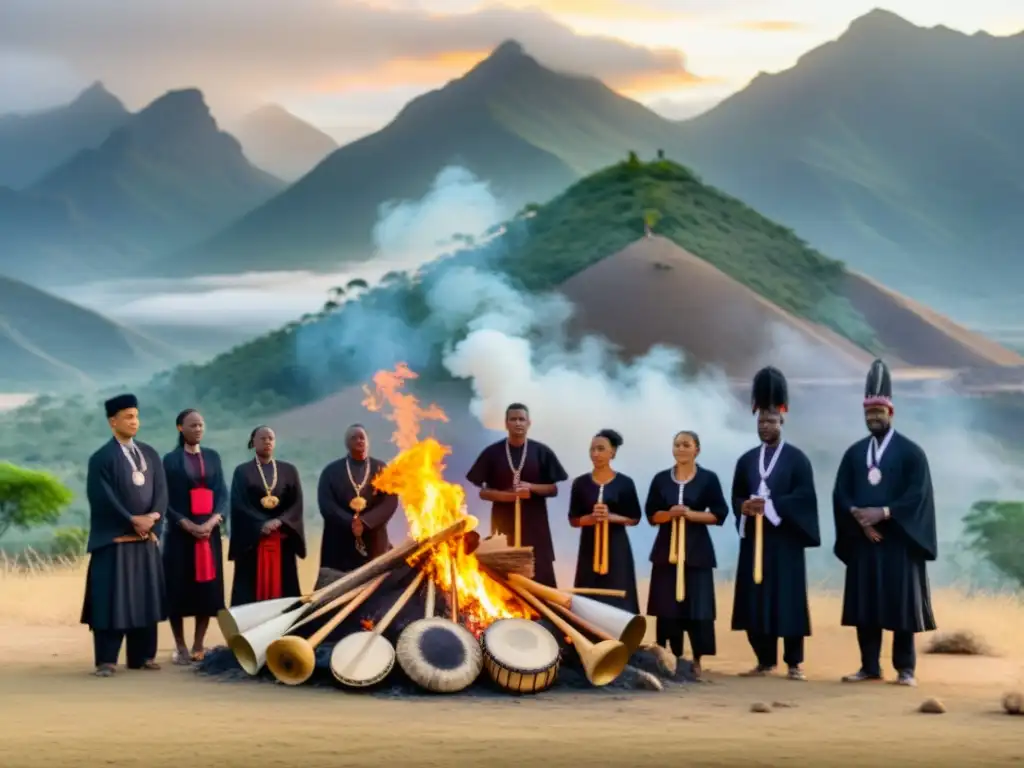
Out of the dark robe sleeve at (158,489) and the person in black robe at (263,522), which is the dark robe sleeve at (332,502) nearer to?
→ the person in black robe at (263,522)

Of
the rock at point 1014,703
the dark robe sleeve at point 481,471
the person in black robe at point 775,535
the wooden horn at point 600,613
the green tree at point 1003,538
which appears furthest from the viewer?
the green tree at point 1003,538

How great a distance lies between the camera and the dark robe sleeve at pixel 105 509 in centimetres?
1130

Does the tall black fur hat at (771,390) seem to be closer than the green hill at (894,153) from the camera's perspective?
Yes

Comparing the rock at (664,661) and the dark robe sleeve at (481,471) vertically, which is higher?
the dark robe sleeve at (481,471)

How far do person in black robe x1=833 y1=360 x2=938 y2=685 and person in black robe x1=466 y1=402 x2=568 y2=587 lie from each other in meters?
2.10

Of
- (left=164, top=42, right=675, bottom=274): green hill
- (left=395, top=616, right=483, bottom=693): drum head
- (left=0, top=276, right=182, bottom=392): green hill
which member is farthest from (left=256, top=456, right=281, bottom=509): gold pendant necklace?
(left=164, top=42, right=675, bottom=274): green hill

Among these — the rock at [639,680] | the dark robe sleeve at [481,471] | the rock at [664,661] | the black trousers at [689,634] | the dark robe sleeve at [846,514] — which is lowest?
the rock at [639,680]

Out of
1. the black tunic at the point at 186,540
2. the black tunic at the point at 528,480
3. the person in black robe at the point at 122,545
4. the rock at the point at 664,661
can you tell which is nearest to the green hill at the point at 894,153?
the black tunic at the point at 528,480

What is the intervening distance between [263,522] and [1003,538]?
13952 millimetres

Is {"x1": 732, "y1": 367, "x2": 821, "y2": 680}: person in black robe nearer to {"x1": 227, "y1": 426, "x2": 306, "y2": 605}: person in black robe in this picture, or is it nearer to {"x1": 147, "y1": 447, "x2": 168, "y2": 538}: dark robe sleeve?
{"x1": 227, "y1": 426, "x2": 306, "y2": 605}: person in black robe

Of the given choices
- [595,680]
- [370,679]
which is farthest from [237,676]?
[595,680]

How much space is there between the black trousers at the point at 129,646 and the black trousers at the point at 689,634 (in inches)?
133

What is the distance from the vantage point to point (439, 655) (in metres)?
10.3

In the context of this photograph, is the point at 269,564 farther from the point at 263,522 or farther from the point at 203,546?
the point at 203,546
